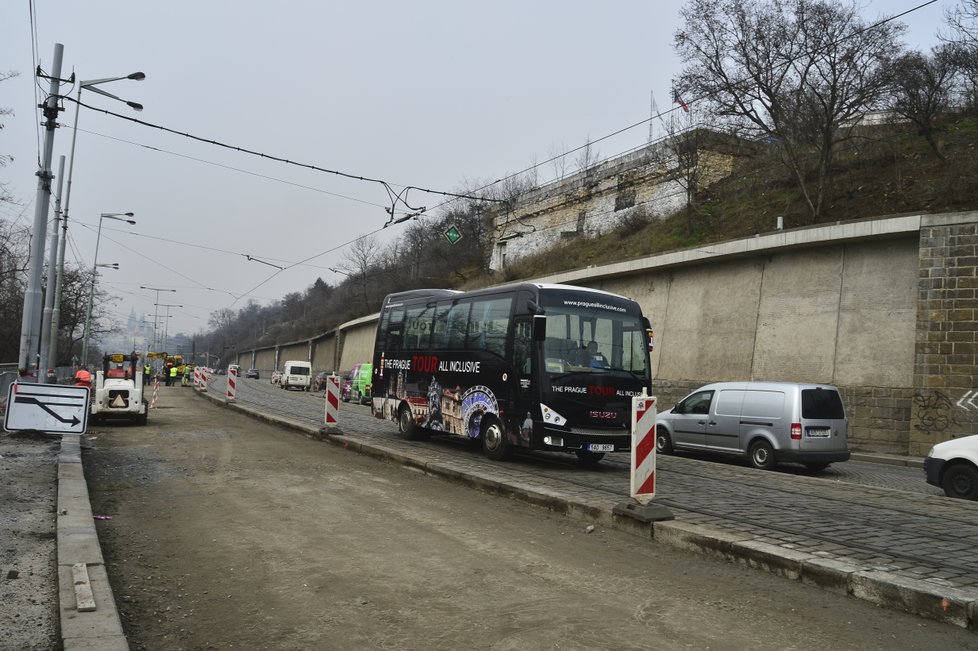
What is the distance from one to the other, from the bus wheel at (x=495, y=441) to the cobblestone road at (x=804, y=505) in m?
0.26

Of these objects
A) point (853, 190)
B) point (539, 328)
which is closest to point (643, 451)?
point (539, 328)

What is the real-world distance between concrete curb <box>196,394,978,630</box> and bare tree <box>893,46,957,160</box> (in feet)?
78.8

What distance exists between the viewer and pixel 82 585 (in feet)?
15.4

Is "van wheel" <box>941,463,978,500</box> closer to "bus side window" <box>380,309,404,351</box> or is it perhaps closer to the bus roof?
the bus roof

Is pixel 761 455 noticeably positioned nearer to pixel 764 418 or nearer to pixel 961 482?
pixel 764 418

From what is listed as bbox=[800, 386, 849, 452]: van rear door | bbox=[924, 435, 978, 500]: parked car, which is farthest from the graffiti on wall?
bbox=[924, 435, 978, 500]: parked car

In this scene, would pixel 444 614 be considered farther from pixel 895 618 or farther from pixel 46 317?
pixel 46 317

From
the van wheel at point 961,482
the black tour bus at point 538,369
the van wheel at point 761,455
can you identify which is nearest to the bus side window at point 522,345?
the black tour bus at point 538,369

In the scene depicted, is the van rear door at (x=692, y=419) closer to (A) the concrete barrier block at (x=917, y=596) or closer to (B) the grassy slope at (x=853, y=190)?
(A) the concrete barrier block at (x=917, y=596)

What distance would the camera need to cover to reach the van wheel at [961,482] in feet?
33.6

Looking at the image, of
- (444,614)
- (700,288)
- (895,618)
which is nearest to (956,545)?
(895,618)

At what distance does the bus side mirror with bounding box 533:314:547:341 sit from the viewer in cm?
1193

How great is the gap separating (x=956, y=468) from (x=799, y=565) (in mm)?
6330

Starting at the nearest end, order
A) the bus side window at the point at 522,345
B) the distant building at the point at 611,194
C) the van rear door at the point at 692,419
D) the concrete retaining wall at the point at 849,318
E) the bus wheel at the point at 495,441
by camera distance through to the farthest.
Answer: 1. the bus side window at the point at 522,345
2. the bus wheel at the point at 495,441
3. the van rear door at the point at 692,419
4. the concrete retaining wall at the point at 849,318
5. the distant building at the point at 611,194
